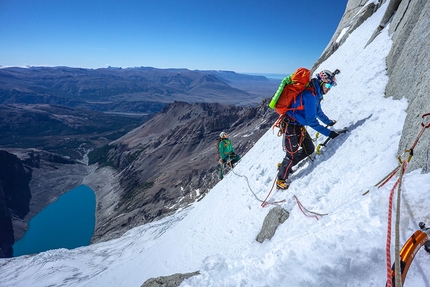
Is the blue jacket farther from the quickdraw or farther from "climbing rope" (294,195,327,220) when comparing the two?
the quickdraw

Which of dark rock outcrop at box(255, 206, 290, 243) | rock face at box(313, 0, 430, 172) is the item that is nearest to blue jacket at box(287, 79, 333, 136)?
rock face at box(313, 0, 430, 172)

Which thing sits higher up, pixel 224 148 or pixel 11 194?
pixel 224 148

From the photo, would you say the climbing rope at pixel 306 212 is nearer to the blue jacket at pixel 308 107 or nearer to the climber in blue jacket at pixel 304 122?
the climber in blue jacket at pixel 304 122

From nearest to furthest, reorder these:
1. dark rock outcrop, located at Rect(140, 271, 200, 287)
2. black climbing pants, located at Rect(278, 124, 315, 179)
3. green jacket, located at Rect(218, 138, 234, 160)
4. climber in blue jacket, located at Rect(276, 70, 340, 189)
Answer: dark rock outcrop, located at Rect(140, 271, 200, 287), climber in blue jacket, located at Rect(276, 70, 340, 189), black climbing pants, located at Rect(278, 124, 315, 179), green jacket, located at Rect(218, 138, 234, 160)

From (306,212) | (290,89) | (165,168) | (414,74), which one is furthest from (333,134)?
(165,168)

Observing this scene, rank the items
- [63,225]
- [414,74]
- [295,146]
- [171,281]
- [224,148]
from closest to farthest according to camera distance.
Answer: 1. [414,74]
2. [171,281]
3. [295,146]
4. [224,148]
5. [63,225]

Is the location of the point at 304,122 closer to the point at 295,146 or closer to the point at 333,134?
the point at 295,146
